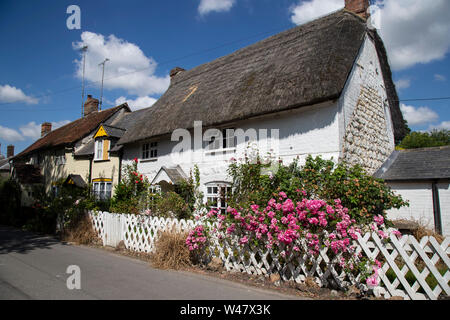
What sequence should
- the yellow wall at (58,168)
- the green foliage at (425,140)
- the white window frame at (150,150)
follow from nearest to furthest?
the white window frame at (150,150) < the yellow wall at (58,168) < the green foliage at (425,140)

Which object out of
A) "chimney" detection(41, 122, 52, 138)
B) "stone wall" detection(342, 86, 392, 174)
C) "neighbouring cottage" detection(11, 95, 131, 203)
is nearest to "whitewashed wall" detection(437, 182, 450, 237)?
"stone wall" detection(342, 86, 392, 174)

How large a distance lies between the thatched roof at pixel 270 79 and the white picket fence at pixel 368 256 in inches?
174

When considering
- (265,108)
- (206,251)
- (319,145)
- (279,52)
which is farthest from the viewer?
(279,52)

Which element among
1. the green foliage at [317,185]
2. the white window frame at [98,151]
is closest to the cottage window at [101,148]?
the white window frame at [98,151]

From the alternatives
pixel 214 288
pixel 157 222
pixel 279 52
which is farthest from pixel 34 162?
pixel 214 288

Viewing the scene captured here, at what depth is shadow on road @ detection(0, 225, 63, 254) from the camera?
9.81 metres

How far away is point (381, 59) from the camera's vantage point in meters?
12.2

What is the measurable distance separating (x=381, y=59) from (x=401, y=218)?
684cm

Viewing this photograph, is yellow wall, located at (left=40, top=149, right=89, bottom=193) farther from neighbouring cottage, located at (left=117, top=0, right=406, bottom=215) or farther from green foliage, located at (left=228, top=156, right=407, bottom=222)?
green foliage, located at (left=228, top=156, right=407, bottom=222)

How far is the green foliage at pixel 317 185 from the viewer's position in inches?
280

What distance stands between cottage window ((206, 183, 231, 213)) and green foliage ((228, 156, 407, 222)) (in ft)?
1.89

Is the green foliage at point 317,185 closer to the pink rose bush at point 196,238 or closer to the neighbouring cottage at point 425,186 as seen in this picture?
the pink rose bush at point 196,238

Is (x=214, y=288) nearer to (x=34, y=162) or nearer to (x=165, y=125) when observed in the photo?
(x=165, y=125)

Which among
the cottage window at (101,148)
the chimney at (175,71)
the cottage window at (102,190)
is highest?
the chimney at (175,71)
